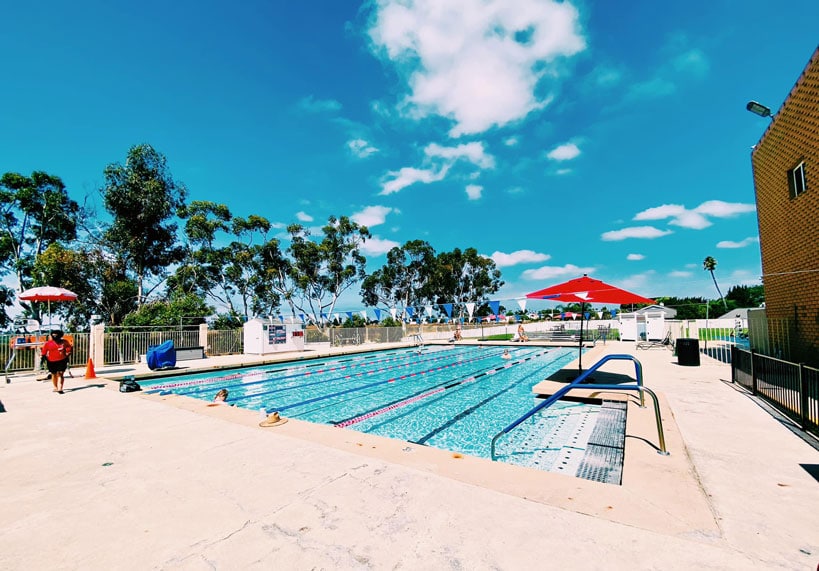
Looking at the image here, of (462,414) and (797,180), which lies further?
(797,180)

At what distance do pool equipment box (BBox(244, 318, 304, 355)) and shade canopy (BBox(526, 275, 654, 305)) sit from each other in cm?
1343

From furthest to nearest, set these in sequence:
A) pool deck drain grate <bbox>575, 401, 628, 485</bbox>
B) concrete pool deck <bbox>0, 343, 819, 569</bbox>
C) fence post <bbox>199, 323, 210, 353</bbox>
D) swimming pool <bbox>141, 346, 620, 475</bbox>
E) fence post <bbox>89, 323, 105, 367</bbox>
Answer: fence post <bbox>199, 323, 210, 353</bbox> < fence post <bbox>89, 323, 105, 367</bbox> < swimming pool <bbox>141, 346, 620, 475</bbox> < pool deck drain grate <bbox>575, 401, 628, 485</bbox> < concrete pool deck <bbox>0, 343, 819, 569</bbox>

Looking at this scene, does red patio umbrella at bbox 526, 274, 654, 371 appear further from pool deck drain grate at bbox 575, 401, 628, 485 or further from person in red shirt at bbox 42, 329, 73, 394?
person in red shirt at bbox 42, 329, 73, 394

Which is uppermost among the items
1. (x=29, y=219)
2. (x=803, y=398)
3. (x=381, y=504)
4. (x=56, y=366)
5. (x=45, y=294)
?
(x=29, y=219)

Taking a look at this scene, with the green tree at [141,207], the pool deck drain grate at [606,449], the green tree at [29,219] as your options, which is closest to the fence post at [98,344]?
the green tree at [141,207]

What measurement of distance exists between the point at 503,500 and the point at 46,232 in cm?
3020

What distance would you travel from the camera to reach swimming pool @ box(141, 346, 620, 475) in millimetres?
5684

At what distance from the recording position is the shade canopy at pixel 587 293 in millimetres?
8469

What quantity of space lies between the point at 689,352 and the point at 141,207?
28316 mm

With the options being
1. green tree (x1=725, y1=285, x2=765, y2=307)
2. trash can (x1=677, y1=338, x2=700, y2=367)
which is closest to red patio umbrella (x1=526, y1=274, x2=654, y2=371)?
trash can (x1=677, y1=338, x2=700, y2=367)

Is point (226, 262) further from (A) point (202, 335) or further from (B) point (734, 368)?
(B) point (734, 368)

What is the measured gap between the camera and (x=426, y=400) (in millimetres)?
8516

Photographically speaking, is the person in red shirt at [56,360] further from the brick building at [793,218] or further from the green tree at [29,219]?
the green tree at [29,219]

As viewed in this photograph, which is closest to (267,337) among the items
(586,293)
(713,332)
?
(586,293)
